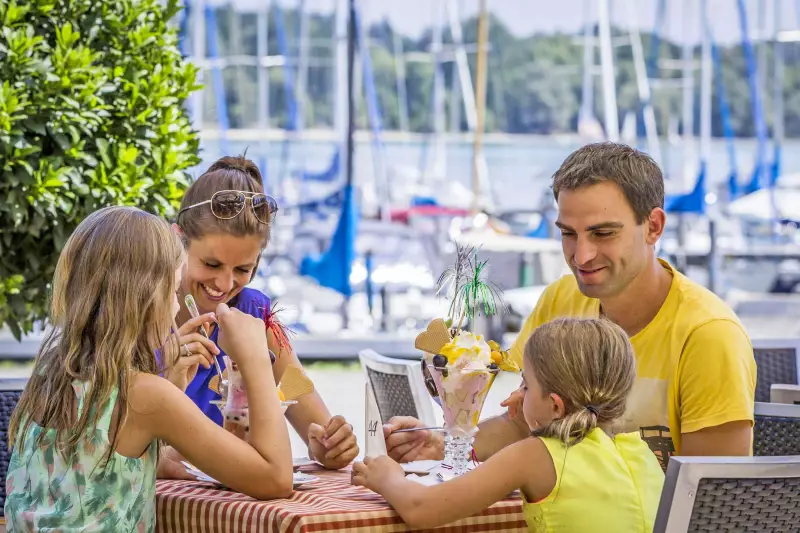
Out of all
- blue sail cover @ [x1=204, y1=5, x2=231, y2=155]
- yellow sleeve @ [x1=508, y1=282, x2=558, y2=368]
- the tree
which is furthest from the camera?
blue sail cover @ [x1=204, y1=5, x2=231, y2=155]

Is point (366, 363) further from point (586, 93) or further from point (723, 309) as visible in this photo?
point (586, 93)

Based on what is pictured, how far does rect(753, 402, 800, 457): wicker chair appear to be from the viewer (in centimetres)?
295

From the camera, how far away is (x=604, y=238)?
258cm

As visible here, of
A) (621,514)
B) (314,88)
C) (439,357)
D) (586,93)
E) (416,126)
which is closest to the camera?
(621,514)

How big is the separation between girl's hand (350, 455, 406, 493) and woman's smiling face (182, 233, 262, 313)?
29.1 inches

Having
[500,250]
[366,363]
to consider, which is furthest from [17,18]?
[500,250]

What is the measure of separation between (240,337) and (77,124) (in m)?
1.65

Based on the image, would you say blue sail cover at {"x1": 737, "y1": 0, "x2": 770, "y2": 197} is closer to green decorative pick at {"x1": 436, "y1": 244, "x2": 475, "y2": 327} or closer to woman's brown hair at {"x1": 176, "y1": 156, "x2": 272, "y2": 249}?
woman's brown hair at {"x1": 176, "y1": 156, "x2": 272, "y2": 249}

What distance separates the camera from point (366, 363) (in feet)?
11.8

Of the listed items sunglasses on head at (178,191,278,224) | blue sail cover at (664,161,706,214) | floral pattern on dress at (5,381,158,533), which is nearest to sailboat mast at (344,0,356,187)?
blue sail cover at (664,161,706,214)

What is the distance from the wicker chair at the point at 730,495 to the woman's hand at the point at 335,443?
904 millimetres

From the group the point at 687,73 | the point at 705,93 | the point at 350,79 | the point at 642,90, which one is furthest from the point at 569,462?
the point at 687,73

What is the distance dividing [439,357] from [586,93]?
19.2 metres

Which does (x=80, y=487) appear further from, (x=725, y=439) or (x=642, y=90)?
(x=642, y=90)
